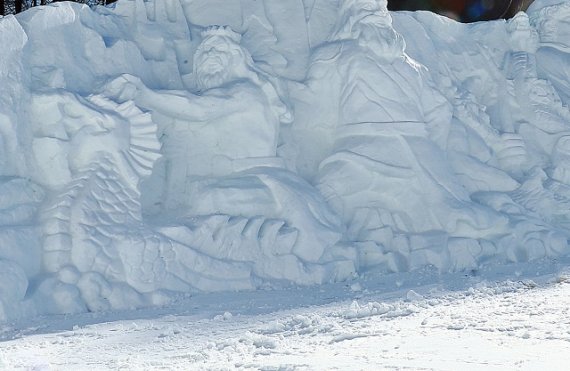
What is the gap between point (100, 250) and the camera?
525 cm

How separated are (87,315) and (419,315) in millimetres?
1818

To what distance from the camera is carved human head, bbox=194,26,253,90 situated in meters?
6.30

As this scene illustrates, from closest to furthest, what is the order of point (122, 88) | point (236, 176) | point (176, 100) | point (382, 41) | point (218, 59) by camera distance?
point (122, 88) → point (176, 100) → point (236, 176) → point (218, 59) → point (382, 41)

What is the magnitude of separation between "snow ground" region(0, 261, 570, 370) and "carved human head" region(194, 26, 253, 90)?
65.4 inches

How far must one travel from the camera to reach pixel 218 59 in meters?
6.30

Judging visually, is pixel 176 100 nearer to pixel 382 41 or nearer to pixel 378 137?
pixel 378 137

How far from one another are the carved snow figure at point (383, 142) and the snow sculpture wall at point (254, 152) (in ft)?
0.05

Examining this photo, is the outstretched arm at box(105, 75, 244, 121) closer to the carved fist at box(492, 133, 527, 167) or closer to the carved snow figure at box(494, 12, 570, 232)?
the carved fist at box(492, 133, 527, 167)

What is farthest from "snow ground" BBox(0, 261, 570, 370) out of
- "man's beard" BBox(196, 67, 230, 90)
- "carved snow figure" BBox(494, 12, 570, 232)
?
"carved snow figure" BBox(494, 12, 570, 232)

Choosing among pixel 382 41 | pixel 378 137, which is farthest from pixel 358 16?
pixel 378 137

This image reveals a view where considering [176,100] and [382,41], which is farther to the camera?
[382,41]

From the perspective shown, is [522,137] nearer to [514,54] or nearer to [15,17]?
[514,54]

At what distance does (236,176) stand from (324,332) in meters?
2.15

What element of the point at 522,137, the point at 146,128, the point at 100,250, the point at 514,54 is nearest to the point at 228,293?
the point at 100,250
